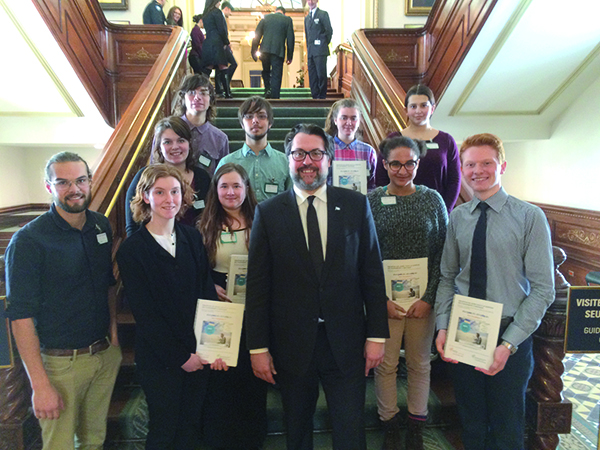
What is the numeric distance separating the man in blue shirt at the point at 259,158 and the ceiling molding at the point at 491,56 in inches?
119

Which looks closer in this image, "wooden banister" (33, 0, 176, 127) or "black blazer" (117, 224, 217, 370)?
"black blazer" (117, 224, 217, 370)

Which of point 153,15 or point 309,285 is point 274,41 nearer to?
point 153,15

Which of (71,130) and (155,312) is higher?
(71,130)

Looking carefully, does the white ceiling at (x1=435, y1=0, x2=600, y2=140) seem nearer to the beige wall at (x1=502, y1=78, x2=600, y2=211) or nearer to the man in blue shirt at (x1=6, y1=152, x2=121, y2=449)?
the beige wall at (x1=502, y1=78, x2=600, y2=211)

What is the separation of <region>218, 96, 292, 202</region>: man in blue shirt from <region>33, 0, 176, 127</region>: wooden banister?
310 centimetres

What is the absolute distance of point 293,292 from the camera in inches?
65.2

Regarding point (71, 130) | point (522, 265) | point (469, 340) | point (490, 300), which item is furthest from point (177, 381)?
point (71, 130)

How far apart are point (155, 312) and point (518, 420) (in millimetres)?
1609

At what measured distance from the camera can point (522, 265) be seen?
171 cm

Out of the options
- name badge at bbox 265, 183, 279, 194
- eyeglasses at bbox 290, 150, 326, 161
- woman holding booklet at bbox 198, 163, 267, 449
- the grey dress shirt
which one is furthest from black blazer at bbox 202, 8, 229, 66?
the grey dress shirt

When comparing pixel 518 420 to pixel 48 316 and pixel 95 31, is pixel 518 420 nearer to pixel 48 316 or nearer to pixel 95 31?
pixel 48 316

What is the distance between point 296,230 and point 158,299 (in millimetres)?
677

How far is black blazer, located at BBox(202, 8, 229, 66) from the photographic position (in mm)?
5473

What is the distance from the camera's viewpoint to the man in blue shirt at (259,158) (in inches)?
104
